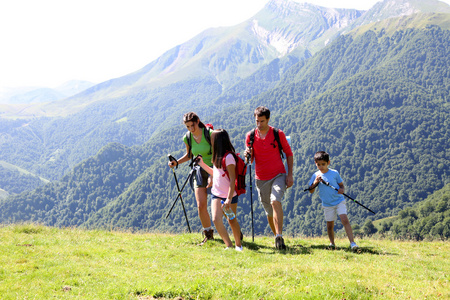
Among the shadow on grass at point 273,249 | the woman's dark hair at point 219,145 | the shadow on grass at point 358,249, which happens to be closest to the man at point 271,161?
the shadow on grass at point 273,249

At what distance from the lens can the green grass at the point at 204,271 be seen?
5.10 meters

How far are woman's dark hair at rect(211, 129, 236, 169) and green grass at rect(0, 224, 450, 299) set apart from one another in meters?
1.99

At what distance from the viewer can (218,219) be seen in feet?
25.7

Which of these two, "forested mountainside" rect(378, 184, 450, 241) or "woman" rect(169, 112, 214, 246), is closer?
"woman" rect(169, 112, 214, 246)

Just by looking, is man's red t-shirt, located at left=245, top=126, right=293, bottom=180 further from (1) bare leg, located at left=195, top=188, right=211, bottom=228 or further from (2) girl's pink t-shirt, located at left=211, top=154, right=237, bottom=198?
(1) bare leg, located at left=195, top=188, right=211, bottom=228

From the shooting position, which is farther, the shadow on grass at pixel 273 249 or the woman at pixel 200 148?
the woman at pixel 200 148

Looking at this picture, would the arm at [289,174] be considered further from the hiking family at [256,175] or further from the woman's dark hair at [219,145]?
the woman's dark hair at [219,145]

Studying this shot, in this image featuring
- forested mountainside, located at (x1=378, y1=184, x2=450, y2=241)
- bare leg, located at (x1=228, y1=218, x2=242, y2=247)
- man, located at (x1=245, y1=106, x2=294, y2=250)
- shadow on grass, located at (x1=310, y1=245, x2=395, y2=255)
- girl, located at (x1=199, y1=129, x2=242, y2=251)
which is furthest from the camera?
forested mountainside, located at (x1=378, y1=184, x2=450, y2=241)

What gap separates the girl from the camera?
7.52m

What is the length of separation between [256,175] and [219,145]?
147 cm

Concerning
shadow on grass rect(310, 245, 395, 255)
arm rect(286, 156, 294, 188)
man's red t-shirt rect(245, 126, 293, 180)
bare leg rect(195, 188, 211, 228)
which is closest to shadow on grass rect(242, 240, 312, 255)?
shadow on grass rect(310, 245, 395, 255)

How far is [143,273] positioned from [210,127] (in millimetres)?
3915

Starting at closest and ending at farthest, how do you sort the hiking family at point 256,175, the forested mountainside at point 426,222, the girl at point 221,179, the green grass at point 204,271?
the green grass at point 204,271
the girl at point 221,179
the hiking family at point 256,175
the forested mountainside at point 426,222

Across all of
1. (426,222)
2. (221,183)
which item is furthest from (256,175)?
(426,222)
